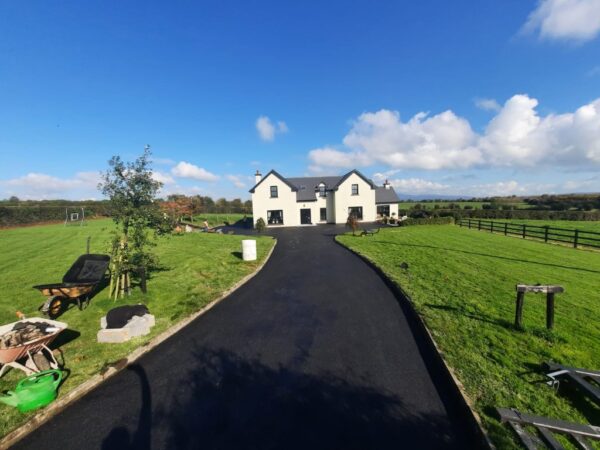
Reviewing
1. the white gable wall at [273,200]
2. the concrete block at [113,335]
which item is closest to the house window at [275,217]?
the white gable wall at [273,200]

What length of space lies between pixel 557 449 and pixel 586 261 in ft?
55.0

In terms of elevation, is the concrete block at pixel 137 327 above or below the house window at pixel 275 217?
below

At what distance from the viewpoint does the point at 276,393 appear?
4.84 meters

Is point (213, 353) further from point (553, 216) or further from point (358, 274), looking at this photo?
point (553, 216)

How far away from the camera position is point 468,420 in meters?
4.09

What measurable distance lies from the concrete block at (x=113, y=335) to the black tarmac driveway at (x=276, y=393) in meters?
0.88

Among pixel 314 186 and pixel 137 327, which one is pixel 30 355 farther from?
pixel 314 186

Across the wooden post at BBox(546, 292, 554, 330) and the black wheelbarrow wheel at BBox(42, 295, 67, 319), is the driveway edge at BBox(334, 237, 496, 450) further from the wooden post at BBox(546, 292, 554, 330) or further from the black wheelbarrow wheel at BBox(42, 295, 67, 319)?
the black wheelbarrow wheel at BBox(42, 295, 67, 319)

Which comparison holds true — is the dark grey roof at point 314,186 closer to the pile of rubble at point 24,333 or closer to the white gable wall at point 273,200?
the white gable wall at point 273,200

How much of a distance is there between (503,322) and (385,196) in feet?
118

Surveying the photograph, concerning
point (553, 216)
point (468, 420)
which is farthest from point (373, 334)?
point (553, 216)

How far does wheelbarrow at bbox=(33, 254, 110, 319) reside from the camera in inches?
309

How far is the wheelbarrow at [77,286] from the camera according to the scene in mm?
7859

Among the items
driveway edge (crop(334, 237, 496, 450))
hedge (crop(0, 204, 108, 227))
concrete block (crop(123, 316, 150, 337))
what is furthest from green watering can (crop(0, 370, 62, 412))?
hedge (crop(0, 204, 108, 227))
